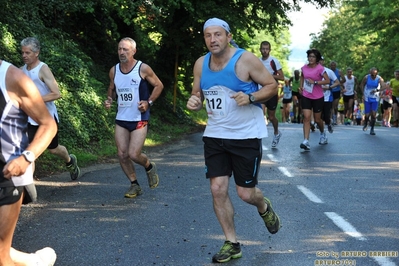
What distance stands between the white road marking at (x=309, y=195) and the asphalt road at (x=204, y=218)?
0.5 inches

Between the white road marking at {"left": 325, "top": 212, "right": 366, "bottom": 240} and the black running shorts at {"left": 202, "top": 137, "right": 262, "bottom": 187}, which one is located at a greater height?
the black running shorts at {"left": 202, "top": 137, "right": 262, "bottom": 187}

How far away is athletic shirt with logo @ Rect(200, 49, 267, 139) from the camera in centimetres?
620

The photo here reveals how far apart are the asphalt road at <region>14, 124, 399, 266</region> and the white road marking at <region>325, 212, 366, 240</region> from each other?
0.03 ft

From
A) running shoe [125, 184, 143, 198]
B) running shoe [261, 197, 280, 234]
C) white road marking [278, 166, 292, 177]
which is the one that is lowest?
white road marking [278, 166, 292, 177]

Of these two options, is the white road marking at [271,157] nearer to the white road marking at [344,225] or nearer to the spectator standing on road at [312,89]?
the spectator standing on road at [312,89]

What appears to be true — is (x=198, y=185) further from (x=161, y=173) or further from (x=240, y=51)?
(x=240, y=51)

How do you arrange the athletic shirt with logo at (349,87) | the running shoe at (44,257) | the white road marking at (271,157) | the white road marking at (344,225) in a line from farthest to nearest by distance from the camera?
the athletic shirt with logo at (349,87), the white road marking at (271,157), the white road marking at (344,225), the running shoe at (44,257)

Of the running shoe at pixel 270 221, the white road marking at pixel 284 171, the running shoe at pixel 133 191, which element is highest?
the running shoe at pixel 270 221

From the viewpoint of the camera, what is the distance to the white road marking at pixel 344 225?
23.1ft

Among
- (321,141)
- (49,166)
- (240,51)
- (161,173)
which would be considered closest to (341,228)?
(240,51)

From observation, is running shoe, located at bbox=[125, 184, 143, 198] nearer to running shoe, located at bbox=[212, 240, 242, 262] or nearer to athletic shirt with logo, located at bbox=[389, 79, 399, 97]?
running shoe, located at bbox=[212, 240, 242, 262]

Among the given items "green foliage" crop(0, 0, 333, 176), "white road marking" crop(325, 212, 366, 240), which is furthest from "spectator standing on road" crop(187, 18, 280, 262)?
"green foliage" crop(0, 0, 333, 176)

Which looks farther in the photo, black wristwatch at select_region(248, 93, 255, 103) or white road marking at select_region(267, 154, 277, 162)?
white road marking at select_region(267, 154, 277, 162)

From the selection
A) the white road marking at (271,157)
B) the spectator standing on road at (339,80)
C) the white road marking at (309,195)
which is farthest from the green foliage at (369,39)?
the white road marking at (309,195)
